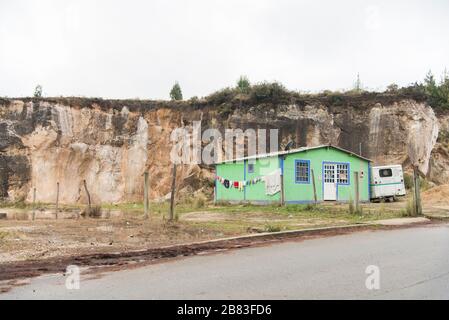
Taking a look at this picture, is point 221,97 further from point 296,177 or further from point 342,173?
point 296,177

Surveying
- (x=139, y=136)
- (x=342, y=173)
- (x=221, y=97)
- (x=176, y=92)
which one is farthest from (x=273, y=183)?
(x=176, y=92)

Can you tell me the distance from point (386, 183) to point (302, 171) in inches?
236

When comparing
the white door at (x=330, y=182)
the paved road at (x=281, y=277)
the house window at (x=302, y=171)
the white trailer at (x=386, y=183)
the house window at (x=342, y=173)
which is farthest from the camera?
the white trailer at (x=386, y=183)

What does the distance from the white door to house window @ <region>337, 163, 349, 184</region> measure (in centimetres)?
35

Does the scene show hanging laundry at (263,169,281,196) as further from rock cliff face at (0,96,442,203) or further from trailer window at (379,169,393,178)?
rock cliff face at (0,96,442,203)

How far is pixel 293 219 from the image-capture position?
65.5 ft

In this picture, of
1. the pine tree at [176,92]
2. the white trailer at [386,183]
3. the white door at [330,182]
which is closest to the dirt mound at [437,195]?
the white trailer at [386,183]

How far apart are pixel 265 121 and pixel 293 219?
81.1ft

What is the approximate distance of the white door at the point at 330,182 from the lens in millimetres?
31391

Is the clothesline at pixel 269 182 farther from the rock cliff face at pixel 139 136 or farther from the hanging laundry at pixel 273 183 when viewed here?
the rock cliff face at pixel 139 136

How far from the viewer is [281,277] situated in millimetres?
7969

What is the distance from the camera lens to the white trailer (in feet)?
108

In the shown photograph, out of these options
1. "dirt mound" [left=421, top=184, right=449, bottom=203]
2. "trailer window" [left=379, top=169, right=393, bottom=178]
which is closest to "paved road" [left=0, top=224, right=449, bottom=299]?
"dirt mound" [left=421, top=184, right=449, bottom=203]

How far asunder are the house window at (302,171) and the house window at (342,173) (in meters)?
2.39
